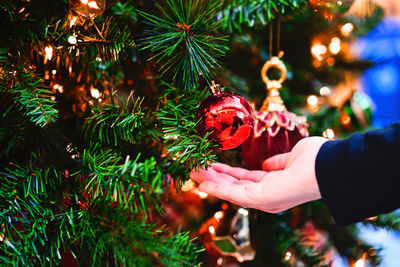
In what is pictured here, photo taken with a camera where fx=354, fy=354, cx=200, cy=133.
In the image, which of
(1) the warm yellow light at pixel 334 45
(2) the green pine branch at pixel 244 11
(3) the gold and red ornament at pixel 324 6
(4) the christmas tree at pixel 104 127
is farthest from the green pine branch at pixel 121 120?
(1) the warm yellow light at pixel 334 45

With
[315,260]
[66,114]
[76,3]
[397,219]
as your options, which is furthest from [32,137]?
[397,219]

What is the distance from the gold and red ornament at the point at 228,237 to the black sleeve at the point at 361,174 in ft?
0.85

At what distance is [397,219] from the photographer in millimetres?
666

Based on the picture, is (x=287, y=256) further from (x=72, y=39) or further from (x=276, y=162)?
(x=72, y=39)

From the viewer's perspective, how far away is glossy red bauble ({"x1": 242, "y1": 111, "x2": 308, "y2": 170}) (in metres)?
0.51

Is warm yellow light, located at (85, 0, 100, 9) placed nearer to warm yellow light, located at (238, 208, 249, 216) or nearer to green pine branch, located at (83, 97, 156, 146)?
green pine branch, located at (83, 97, 156, 146)

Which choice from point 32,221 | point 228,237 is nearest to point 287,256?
point 228,237

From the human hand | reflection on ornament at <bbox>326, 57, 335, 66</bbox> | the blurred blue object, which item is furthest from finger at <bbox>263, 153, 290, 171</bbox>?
the blurred blue object

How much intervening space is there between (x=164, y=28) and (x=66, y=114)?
0.21m

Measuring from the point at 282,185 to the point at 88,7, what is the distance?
0.28m

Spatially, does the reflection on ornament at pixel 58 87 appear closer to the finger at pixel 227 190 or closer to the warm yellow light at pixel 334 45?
the finger at pixel 227 190

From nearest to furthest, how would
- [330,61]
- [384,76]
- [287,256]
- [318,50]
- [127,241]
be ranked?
[127,241]
[287,256]
[318,50]
[330,61]
[384,76]

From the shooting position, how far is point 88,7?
37 centimetres

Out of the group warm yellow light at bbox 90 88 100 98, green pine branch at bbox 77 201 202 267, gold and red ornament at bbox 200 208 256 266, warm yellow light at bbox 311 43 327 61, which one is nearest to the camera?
green pine branch at bbox 77 201 202 267
